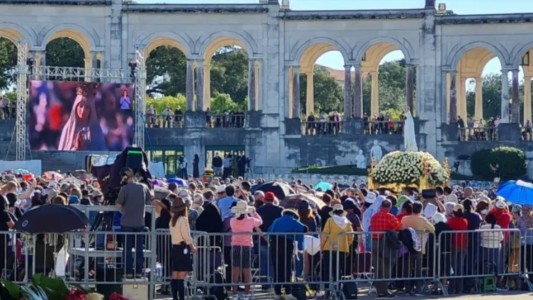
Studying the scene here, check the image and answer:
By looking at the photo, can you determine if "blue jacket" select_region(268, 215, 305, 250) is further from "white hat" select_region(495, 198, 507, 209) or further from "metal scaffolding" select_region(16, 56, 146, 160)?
"metal scaffolding" select_region(16, 56, 146, 160)

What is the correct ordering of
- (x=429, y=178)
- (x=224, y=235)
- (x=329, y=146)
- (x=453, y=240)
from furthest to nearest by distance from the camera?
(x=329, y=146)
(x=429, y=178)
(x=453, y=240)
(x=224, y=235)

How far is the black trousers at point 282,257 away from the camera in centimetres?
2286

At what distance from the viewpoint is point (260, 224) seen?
23.0m

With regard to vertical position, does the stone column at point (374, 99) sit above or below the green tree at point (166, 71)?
below

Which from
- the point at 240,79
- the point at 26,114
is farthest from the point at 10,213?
the point at 240,79

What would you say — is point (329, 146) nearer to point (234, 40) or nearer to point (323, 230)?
point (234, 40)

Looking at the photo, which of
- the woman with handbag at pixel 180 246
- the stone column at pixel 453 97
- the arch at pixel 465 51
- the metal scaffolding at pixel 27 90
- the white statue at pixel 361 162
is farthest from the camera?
the stone column at pixel 453 97

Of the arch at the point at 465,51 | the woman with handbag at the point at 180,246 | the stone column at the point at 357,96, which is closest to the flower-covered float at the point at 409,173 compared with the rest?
the woman with handbag at the point at 180,246

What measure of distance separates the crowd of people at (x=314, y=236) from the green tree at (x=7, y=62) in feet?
165

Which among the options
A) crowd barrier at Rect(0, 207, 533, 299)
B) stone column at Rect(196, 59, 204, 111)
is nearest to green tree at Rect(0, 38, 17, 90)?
stone column at Rect(196, 59, 204, 111)

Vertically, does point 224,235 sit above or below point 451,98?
below

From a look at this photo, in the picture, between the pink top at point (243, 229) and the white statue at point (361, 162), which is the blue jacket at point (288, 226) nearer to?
the pink top at point (243, 229)

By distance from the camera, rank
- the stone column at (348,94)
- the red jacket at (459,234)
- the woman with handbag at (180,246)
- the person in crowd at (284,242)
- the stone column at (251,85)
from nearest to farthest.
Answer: the woman with handbag at (180,246)
the person in crowd at (284,242)
the red jacket at (459,234)
the stone column at (251,85)
the stone column at (348,94)

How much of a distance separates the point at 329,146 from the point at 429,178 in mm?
22320
